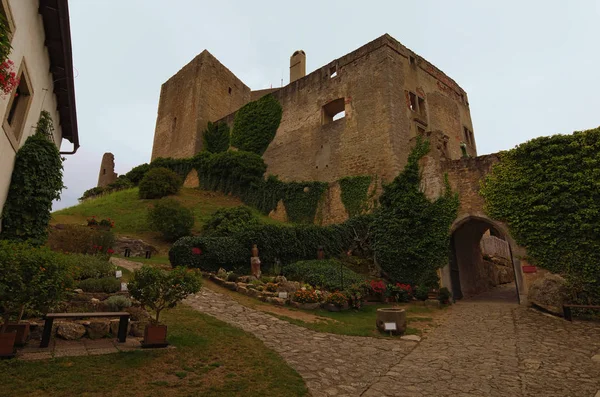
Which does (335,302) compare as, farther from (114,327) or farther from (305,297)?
(114,327)

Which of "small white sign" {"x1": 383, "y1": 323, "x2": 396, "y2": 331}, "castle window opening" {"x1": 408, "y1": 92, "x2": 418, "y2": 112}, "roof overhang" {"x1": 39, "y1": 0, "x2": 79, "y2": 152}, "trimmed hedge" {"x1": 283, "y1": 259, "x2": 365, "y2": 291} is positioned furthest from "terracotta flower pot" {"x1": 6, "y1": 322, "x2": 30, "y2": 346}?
"castle window opening" {"x1": 408, "y1": 92, "x2": 418, "y2": 112}

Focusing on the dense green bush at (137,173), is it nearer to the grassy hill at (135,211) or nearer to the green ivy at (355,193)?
the grassy hill at (135,211)

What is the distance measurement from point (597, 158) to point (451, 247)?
579 cm

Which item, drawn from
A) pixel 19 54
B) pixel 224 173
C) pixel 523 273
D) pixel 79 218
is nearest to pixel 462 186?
pixel 523 273

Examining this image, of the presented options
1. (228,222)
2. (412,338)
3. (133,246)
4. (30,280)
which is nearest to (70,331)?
(30,280)

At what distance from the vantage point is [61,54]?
8.23 m

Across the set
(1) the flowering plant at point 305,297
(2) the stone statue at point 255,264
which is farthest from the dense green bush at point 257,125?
(1) the flowering plant at point 305,297

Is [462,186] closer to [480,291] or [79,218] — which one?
[480,291]

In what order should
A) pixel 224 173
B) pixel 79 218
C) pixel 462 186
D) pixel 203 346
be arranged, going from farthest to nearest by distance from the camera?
pixel 224 173 < pixel 79 218 < pixel 462 186 < pixel 203 346

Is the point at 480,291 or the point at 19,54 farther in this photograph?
the point at 480,291

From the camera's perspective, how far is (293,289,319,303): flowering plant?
964cm

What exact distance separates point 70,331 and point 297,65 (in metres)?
28.2

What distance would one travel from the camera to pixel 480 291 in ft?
54.3

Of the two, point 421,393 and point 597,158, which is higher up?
point 597,158
